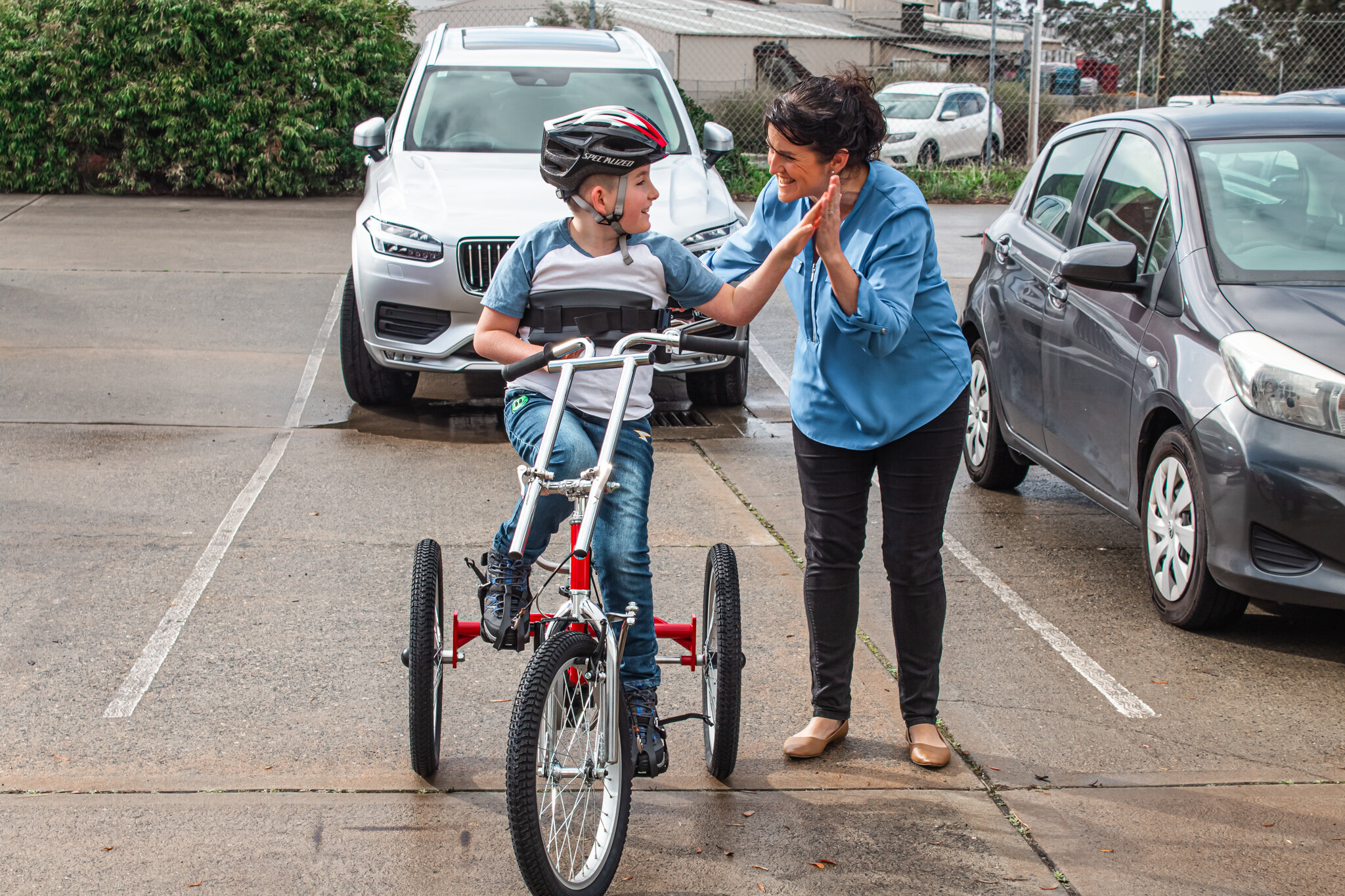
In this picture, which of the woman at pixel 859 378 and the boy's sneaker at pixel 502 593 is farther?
the woman at pixel 859 378

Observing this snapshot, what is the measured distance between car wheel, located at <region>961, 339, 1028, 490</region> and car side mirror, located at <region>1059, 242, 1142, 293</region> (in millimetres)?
1313

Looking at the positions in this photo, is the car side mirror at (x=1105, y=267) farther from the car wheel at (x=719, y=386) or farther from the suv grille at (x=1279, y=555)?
the car wheel at (x=719, y=386)

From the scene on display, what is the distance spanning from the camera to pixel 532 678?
2.89 m

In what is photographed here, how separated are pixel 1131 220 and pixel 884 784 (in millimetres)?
2761

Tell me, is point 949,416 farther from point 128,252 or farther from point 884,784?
point 128,252

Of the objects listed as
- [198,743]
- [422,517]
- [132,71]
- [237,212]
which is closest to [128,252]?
[237,212]

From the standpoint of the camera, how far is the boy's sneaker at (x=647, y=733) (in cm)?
338

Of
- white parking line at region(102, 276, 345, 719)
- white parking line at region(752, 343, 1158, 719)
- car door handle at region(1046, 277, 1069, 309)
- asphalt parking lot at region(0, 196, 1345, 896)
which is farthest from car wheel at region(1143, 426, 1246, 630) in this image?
white parking line at region(102, 276, 345, 719)

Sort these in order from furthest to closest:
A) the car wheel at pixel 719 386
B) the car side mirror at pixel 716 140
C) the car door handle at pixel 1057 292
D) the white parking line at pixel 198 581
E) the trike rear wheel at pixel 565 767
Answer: the car side mirror at pixel 716 140 < the car wheel at pixel 719 386 < the car door handle at pixel 1057 292 < the white parking line at pixel 198 581 < the trike rear wheel at pixel 565 767

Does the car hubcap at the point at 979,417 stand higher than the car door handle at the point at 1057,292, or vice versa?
the car door handle at the point at 1057,292

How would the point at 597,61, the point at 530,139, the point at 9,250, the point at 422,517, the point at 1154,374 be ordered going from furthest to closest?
the point at 9,250 → the point at 597,61 → the point at 530,139 → the point at 422,517 → the point at 1154,374

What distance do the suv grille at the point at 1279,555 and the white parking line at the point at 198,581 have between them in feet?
11.3

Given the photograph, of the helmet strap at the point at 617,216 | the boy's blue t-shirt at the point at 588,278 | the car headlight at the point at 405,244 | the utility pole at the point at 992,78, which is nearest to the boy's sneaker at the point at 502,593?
the boy's blue t-shirt at the point at 588,278

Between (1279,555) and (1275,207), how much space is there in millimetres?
1483
